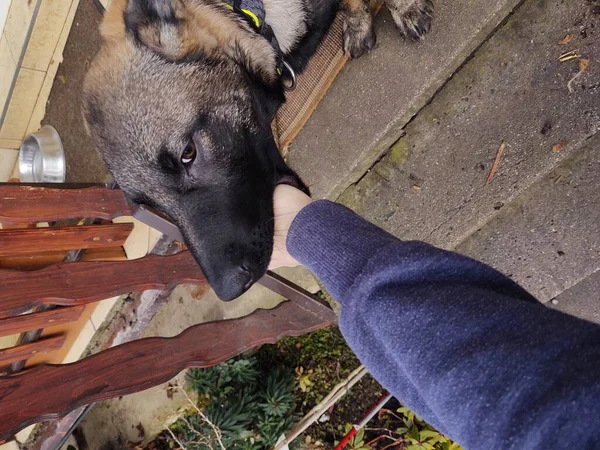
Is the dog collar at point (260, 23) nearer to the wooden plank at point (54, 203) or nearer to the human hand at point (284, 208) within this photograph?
the human hand at point (284, 208)

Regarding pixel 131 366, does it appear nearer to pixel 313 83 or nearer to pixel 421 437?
pixel 421 437

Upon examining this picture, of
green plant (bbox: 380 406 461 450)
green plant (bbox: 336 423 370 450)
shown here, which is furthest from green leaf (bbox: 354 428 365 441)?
green plant (bbox: 380 406 461 450)

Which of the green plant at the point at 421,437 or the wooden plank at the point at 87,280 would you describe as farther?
the green plant at the point at 421,437

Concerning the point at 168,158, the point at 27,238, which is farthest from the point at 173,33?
the point at 27,238

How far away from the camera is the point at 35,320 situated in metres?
2.60

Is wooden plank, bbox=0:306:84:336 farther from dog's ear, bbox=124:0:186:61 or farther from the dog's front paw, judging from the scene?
the dog's front paw

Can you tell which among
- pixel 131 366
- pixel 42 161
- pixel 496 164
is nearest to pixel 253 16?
pixel 496 164

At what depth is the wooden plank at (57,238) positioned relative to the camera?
228 centimetres

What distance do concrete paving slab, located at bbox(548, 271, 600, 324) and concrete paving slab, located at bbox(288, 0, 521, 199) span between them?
1.28 metres

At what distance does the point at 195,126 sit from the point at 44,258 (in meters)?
1.83

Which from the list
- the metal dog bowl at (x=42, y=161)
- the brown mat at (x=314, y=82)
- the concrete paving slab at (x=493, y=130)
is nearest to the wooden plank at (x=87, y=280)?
the brown mat at (x=314, y=82)

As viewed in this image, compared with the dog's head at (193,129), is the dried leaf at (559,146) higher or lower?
higher

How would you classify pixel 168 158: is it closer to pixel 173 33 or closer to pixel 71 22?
pixel 173 33

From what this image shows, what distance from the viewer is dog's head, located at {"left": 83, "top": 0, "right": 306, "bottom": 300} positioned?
6.36 feet
